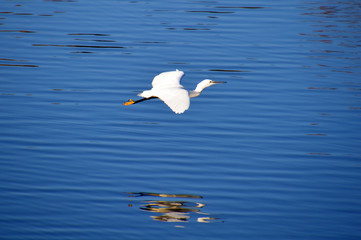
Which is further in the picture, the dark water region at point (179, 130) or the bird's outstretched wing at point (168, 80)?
the bird's outstretched wing at point (168, 80)

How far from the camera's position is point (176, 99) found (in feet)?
33.9

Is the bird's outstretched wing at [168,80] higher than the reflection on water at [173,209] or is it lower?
higher

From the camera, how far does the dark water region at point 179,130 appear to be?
862cm

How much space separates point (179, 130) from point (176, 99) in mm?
1450

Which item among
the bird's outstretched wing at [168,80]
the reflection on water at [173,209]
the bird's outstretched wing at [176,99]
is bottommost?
the reflection on water at [173,209]

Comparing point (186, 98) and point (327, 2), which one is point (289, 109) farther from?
point (327, 2)

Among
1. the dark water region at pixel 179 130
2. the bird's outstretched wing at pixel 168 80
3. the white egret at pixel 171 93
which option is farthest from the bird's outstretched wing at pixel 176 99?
the dark water region at pixel 179 130

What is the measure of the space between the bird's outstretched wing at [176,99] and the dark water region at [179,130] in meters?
0.87

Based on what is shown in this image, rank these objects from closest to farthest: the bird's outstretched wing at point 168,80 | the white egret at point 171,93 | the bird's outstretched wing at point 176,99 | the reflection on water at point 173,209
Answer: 1. the reflection on water at point 173,209
2. the bird's outstretched wing at point 176,99
3. the white egret at point 171,93
4. the bird's outstretched wing at point 168,80

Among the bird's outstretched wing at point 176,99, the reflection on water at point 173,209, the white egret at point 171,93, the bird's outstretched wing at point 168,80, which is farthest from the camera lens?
the bird's outstretched wing at point 168,80

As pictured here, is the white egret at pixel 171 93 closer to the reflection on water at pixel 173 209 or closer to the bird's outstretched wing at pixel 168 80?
the bird's outstretched wing at pixel 168 80

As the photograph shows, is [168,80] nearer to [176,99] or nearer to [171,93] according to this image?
[171,93]

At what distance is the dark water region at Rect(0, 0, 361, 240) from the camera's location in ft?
28.3

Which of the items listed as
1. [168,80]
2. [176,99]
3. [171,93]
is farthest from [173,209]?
[168,80]
